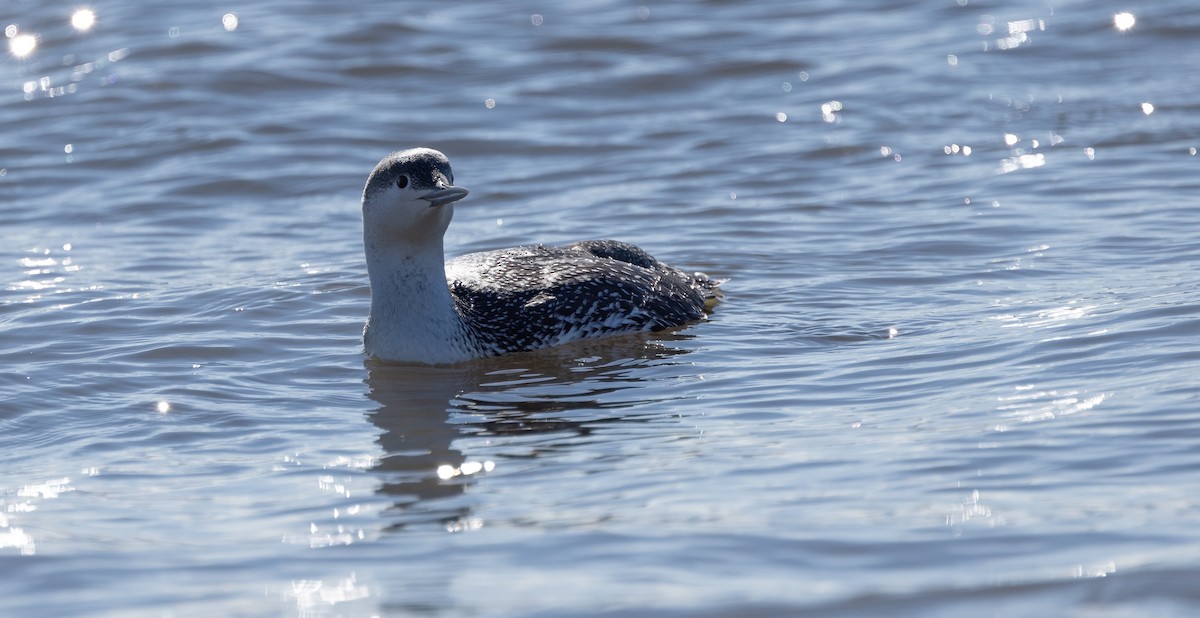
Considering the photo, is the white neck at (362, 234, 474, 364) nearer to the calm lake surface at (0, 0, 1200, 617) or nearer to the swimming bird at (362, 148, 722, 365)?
the swimming bird at (362, 148, 722, 365)

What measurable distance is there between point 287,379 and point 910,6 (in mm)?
11646

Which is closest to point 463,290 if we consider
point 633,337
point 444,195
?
point 633,337

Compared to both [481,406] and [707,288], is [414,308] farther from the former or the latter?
[707,288]

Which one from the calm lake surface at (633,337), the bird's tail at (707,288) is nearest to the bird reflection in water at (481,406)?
the calm lake surface at (633,337)

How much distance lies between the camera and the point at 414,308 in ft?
26.7

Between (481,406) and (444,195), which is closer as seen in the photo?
(481,406)

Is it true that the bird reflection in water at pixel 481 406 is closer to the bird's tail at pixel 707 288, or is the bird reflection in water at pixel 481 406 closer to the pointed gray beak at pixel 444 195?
the bird's tail at pixel 707 288

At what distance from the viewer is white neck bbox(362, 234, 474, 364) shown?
8117 millimetres

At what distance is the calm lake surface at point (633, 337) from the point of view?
16.7 feet

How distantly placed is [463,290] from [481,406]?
1477mm

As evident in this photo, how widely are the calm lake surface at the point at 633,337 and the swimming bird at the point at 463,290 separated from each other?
0.57ft

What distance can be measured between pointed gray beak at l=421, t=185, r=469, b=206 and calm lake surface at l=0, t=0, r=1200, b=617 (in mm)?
880

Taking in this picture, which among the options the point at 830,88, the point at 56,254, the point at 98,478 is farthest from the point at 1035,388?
the point at 830,88

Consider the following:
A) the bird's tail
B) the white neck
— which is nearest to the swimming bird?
the white neck
